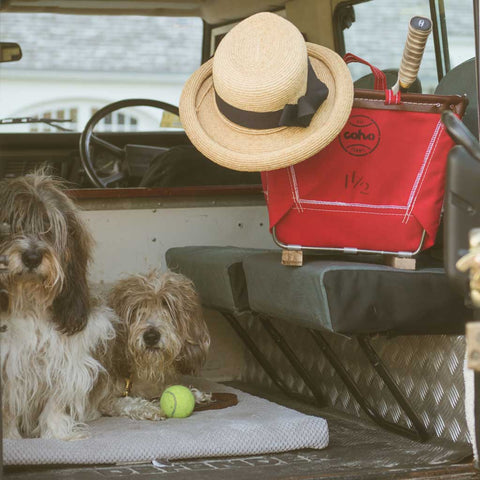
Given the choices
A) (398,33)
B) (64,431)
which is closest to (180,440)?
(64,431)

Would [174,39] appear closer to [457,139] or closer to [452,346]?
[452,346]

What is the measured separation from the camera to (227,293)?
4426mm

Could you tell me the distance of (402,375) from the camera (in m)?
4.23

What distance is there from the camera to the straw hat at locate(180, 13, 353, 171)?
352 centimetres

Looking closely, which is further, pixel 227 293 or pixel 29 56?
pixel 29 56

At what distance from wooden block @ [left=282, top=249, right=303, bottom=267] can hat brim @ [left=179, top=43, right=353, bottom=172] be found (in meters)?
0.40

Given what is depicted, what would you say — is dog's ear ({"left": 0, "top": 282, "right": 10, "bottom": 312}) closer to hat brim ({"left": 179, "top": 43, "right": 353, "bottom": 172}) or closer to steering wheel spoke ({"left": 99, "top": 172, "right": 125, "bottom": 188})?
hat brim ({"left": 179, "top": 43, "right": 353, "bottom": 172})

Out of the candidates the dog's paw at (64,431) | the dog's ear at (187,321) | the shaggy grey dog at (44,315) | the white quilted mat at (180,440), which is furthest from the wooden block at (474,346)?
the dog's ear at (187,321)

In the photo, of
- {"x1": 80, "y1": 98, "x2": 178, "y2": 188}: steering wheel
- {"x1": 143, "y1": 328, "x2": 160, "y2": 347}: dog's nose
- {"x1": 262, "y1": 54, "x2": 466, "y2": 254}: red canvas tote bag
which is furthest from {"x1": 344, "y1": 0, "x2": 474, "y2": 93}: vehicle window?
{"x1": 143, "y1": 328, "x2": 160, "y2": 347}: dog's nose

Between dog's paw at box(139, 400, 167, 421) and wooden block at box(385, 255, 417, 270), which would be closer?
wooden block at box(385, 255, 417, 270)

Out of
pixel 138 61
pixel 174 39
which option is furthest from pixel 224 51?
pixel 138 61

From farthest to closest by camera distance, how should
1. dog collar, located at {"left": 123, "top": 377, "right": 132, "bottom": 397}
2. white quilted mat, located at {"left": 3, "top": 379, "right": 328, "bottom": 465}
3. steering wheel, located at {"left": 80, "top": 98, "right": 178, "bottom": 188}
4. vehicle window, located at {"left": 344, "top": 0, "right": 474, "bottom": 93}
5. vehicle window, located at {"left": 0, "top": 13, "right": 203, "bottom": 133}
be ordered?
1. vehicle window, located at {"left": 0, "top": 13, "right": 203, "bottom": 133}
2. steering wheel, located at {"left": 80, "top": 98, "right": 178, "bottom": 188}
3. vehicle window, located at {"left": 344, "top": 0, "right": 474, "bottom": 93}
4. dog collar, located at {"left": 123, "top": 377, "right": 132, "bottom": 397}
5. white quilted mat, located at {"left": 3, "top": 379, "right": 328, "bottom": 465}

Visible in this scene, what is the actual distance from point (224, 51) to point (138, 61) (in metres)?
4.25

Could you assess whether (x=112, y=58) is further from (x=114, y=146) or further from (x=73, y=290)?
(x=73, y=290)
